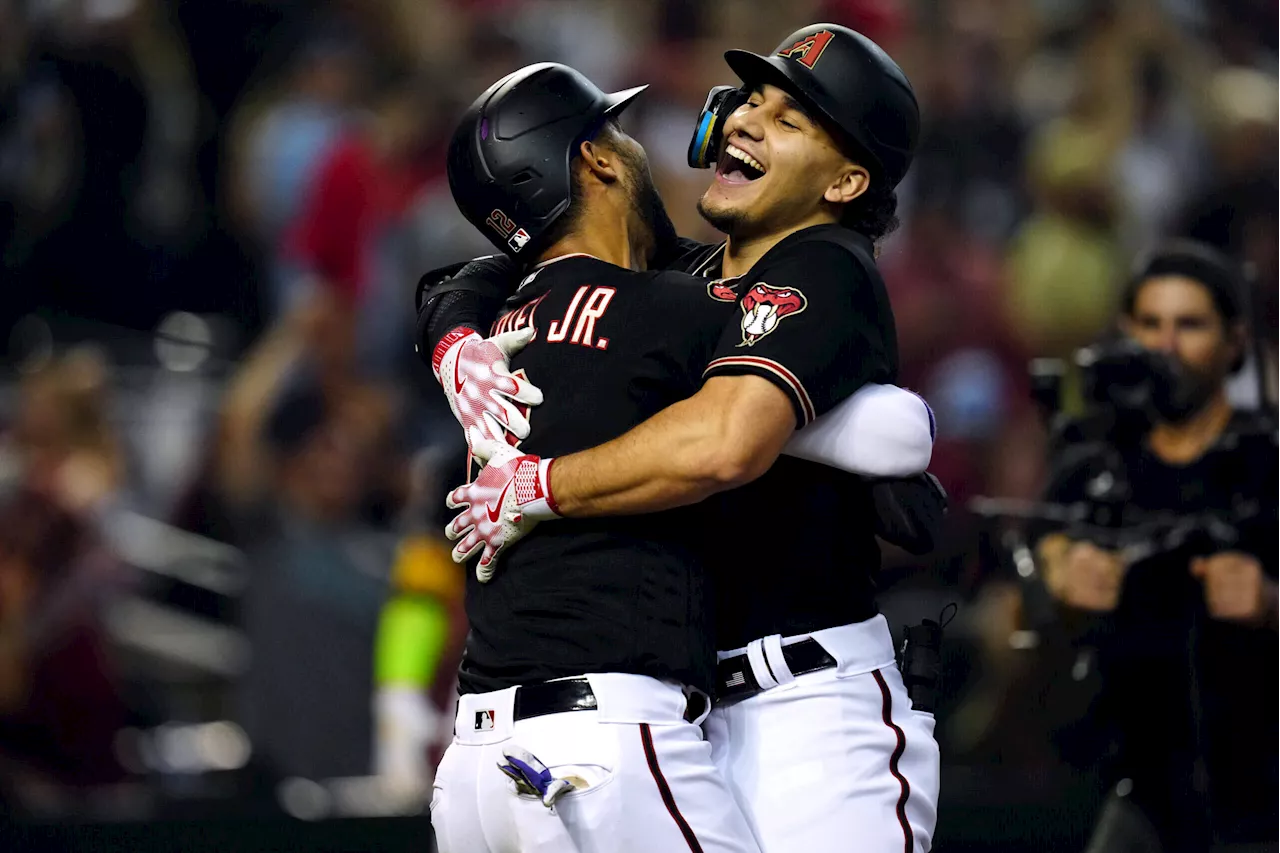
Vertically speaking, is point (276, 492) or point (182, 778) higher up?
point (276, 492)

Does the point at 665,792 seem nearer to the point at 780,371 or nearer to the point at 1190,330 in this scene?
the point at 780,371

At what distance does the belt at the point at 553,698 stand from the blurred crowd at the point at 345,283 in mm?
2855

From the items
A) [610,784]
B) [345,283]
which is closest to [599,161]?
[610,784]

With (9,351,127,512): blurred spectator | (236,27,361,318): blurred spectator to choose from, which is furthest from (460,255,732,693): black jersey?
(236,27,361,318): blurred spectator

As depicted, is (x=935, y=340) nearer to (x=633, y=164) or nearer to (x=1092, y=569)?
(x=1092, y=569)

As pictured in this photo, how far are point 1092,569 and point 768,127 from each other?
1.98 metres

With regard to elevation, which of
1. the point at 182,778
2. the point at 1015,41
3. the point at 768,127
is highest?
the point at 1015,41

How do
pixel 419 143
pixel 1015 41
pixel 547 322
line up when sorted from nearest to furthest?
pixel 547 322
pixel 419 143
pixel 1015 41

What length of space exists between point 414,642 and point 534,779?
375 centimetres

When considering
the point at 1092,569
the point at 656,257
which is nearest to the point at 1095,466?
the point at 1092,569

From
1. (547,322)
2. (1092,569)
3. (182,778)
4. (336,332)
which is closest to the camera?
(547,322)

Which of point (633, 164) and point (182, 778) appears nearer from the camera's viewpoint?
point (633, 164)

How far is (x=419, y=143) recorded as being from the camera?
24.5 feet

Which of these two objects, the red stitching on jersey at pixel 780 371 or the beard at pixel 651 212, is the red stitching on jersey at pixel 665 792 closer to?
the red stitching on jersey at pixel 780 371
